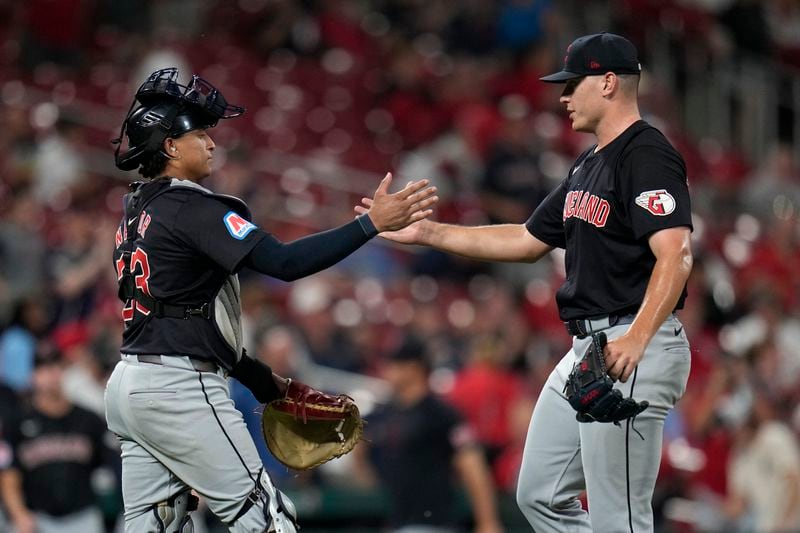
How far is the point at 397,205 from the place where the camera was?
4691 millimetres

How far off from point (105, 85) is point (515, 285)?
4402mm

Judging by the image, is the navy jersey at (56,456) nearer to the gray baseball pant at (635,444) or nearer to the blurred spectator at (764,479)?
the gray baseball pant at (635,444)

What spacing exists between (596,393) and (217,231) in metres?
1.35

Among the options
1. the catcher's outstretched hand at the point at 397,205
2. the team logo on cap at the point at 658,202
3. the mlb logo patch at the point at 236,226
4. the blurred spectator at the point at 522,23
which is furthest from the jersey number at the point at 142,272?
the blurred spectator at the point at 522,23

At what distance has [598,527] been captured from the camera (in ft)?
15.4

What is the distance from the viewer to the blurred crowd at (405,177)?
991 cm

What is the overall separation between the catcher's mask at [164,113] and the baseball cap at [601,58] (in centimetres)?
123

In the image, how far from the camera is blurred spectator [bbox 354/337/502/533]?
8.40m

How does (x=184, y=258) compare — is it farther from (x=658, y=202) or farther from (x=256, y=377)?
(x=658, y=202)

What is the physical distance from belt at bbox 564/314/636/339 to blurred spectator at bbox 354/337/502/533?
3582 mm

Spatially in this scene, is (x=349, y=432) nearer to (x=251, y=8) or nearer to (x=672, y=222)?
(x=672, y=222)

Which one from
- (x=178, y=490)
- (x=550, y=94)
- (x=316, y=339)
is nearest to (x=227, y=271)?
(x=178, y=490)

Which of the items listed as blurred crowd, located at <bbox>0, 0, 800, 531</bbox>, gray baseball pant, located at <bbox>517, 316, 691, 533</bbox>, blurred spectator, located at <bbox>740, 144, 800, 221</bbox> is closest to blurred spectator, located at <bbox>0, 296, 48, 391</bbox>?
blurred crowd, located at <bbox>0, 0, 800, 531</bbox>

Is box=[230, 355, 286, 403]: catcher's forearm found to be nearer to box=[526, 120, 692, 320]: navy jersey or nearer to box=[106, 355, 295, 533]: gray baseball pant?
box=[106, 355, 295, 533]: gray baseball pant
